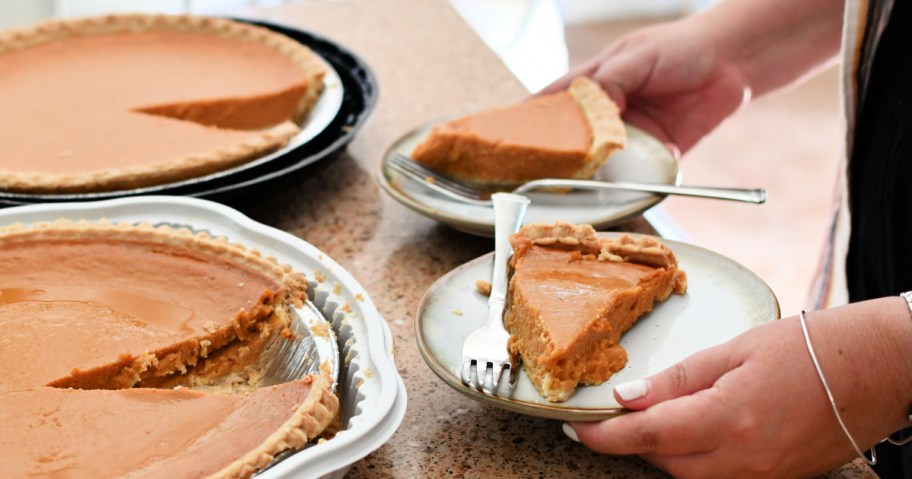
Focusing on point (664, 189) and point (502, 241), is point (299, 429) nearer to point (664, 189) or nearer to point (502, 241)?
point (502, 241)

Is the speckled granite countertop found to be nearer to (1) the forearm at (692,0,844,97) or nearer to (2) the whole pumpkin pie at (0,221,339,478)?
(2) the whole pumpkin pie at (0,221,339,478)

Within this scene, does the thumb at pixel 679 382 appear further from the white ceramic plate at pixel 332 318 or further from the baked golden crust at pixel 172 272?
the baked golden crust at pixel 172 272

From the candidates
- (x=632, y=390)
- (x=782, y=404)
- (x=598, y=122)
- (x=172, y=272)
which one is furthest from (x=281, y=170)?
(x=782, y=404)

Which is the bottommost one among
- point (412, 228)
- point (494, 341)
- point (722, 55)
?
point (412, 228)

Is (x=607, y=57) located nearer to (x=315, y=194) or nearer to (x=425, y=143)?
(x=425, y=143)

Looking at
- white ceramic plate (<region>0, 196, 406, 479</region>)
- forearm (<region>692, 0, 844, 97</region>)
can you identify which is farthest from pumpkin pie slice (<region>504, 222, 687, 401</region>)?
forearm (<region>692, 0, 844, 97</region>)

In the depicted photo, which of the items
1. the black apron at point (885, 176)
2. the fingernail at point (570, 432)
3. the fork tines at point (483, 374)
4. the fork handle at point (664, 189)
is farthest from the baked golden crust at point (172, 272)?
the black apron at point (885, 176)

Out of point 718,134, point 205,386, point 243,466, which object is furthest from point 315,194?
point 718,134
